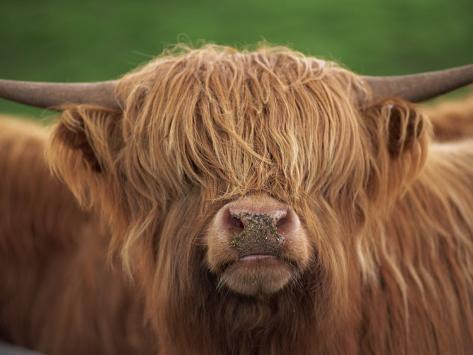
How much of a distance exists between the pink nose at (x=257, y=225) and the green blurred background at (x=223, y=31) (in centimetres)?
668

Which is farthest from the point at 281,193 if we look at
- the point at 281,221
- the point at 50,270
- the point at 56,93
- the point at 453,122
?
the point at 50,270

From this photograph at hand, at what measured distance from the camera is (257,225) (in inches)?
97.2

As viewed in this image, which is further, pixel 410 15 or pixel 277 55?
pixel 410 15

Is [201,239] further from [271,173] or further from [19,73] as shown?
[19,73]

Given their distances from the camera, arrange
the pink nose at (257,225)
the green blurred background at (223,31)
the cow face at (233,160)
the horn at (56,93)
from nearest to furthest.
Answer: the pink nose at (257,225), the cow face at (233,160), the horn at (56,93), the green blurred background at (223,31)

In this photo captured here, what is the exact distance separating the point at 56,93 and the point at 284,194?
3.32ft

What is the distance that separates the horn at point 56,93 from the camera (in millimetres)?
2975

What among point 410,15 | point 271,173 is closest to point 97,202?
point 271,173

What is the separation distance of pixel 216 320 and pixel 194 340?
0.45 ft

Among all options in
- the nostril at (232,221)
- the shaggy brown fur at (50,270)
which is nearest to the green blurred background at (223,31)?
the shaggy brown fur at (50,270)

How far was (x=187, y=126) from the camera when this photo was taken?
2.90m

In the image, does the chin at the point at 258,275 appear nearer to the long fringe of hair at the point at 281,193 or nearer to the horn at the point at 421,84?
the long fringe of hair at the point at 281,193

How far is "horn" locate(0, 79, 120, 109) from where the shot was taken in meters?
2.97

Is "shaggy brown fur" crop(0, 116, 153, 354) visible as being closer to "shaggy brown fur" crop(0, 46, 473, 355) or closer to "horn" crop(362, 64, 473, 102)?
"shaggy brown fur" crop(0, 46, 473, 355)
